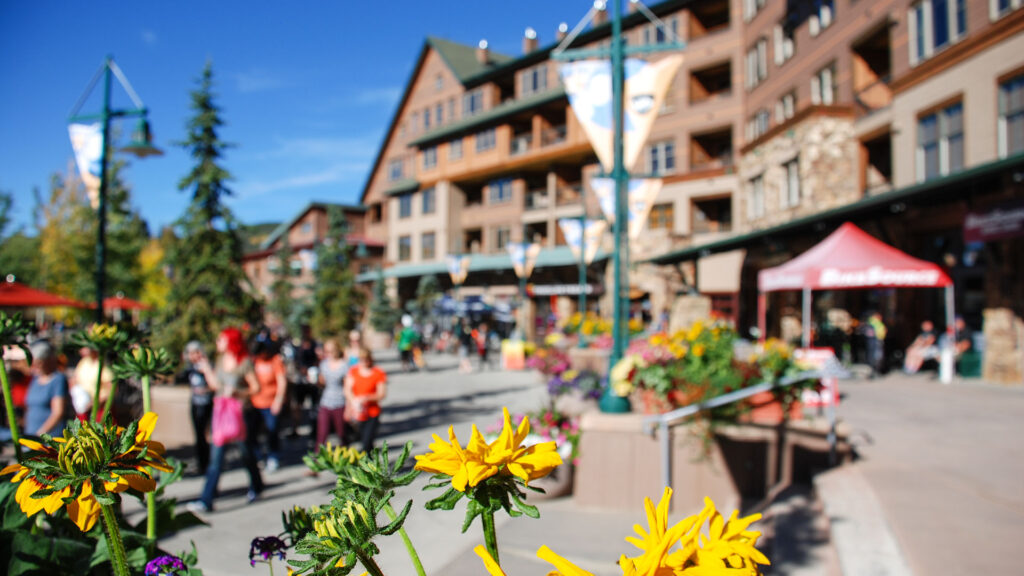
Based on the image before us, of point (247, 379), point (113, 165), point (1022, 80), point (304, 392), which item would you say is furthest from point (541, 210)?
point (247, 379)

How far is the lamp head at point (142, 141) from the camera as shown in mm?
9094

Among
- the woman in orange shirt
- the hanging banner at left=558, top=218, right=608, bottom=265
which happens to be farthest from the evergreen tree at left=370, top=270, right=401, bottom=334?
the woman in orange shirt

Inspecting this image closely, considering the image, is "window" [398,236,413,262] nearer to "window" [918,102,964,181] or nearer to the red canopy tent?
"window" [918,102,964,181]

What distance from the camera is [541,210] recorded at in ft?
122

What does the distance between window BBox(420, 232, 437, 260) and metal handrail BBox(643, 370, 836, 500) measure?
1486 inches

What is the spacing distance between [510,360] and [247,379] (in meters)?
14.8

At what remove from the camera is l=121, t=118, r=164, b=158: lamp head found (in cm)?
909

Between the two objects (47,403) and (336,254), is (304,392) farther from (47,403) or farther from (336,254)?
(336,254)

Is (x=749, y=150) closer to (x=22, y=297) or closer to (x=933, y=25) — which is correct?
(x=933, y=25)

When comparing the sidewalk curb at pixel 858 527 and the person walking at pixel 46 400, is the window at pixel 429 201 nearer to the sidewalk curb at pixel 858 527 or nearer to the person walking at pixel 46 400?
the person walking at pixel 46 400

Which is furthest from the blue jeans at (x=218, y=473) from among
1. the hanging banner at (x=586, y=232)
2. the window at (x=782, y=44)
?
the window at (x=782, y=44)

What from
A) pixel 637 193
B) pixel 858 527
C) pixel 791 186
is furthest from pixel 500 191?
pixel 858 527

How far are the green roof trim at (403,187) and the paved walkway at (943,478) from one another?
120 ft

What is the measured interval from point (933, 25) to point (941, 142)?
132 inches
